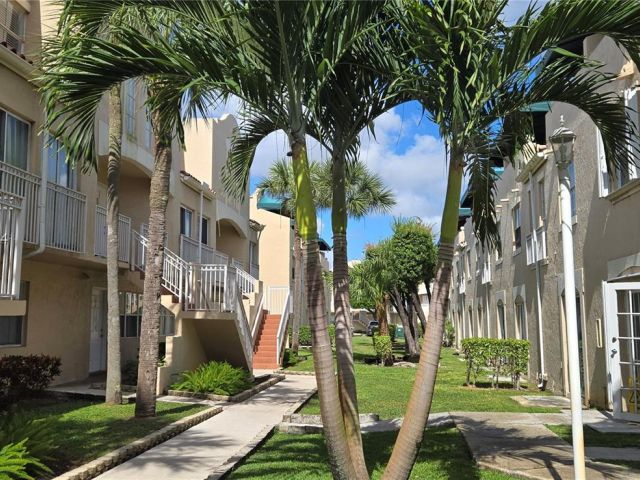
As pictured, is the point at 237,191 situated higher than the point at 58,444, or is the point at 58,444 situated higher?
the point at 237,191

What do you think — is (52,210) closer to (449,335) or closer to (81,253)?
(81,253)

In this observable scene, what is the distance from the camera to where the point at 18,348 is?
469 inches

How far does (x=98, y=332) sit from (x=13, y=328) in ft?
11.9

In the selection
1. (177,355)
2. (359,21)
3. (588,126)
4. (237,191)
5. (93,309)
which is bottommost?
(177,355)

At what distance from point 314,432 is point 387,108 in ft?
17.3

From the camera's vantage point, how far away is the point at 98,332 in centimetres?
1555

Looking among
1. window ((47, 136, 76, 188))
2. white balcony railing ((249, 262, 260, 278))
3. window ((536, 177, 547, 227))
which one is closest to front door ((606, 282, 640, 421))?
window ((536, 177, 547, 227))

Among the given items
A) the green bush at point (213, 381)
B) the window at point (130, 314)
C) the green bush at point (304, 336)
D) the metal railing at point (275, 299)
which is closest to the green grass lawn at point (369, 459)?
the green bush at point (213, 381)

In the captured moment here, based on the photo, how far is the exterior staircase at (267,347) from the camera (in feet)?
64.7

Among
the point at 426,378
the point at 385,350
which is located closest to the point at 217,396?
the point at 426,378

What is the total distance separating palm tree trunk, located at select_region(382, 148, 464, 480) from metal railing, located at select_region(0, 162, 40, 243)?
7.84 m

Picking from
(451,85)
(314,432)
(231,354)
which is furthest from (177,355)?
(451,85)

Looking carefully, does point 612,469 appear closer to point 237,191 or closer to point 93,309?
point 237,191

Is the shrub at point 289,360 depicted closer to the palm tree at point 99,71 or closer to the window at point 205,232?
the window at point 205,232
